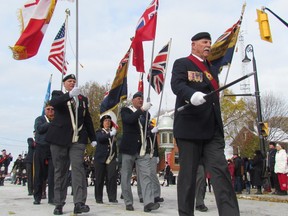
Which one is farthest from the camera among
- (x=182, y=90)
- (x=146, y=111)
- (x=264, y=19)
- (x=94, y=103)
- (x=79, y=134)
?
(x=94, y=103)

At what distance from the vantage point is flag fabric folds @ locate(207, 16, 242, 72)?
10117 mm

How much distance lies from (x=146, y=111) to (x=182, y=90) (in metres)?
3.95

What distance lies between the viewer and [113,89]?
1006cm

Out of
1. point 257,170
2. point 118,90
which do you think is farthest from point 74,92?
point 257,170

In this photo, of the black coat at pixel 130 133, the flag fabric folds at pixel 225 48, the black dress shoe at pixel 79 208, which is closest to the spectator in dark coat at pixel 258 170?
the flag fabric folds at pixel 225 48

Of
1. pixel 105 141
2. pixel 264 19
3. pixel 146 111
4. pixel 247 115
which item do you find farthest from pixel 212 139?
pixel 247 115

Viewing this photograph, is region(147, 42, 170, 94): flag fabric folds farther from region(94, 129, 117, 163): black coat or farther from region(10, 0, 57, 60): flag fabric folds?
region(10, 0, 57, 60): flag fabric folds

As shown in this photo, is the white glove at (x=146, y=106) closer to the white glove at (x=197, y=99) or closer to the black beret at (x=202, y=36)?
the black beret at (x=202, y=36)

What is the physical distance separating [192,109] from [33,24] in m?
4.09

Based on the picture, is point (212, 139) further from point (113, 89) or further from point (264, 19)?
point (264, 19)

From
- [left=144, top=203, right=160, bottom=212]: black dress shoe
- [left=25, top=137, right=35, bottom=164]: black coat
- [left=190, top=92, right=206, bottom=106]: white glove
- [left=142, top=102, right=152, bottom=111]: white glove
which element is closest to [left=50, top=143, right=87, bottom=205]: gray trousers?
[left=144, top=203, right=160, bottom=212]: black dress shoe

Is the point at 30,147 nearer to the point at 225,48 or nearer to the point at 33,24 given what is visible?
the point at 33,24

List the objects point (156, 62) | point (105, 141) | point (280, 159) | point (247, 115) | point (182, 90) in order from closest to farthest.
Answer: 1. point (182, 90)
2. point (105, 141)
3. point (156, 62)
4. point (280, 159)
5. point (247, 115)

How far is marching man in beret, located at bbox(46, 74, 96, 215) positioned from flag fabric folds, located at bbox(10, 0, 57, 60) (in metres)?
0.96
